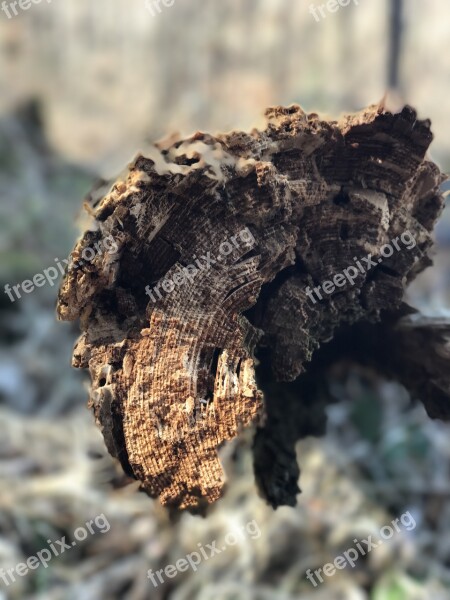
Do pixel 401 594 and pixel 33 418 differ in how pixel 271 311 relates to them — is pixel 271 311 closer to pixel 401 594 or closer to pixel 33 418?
pixel 401 594

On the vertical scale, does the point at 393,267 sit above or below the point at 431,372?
above

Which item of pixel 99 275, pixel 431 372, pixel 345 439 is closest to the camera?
pixel 99 275

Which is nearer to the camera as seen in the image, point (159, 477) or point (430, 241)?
point (159, 477)

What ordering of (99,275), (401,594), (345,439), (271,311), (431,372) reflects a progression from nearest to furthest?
(99,275), (271,311), (431,372), (401,594), (345,439)

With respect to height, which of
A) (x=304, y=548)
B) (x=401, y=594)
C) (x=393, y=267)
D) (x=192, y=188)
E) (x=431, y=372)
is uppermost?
(x=192, y=188)

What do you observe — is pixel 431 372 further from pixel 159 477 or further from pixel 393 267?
pixel 159 477

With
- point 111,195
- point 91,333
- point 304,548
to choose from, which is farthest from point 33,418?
point 111,195
